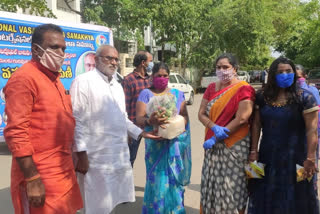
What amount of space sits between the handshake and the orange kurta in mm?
1281

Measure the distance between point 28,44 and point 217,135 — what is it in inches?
190

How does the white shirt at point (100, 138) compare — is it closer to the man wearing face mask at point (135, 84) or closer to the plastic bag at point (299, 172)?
the man wearing face mask at point (135, 84)

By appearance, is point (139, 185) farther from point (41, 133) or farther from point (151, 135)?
point (41, 133)

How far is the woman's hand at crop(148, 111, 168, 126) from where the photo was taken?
123 inches

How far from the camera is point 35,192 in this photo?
210 centimetres

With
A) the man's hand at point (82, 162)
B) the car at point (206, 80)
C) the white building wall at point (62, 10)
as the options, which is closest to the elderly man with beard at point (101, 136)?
the man's hand at point (82, 162)

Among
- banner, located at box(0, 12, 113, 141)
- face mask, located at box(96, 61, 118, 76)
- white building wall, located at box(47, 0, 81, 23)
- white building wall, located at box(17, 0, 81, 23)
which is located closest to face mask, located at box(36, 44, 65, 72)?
face mask, located at box(96, 61, 118, 76)

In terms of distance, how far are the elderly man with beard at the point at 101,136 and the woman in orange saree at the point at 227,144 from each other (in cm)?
82

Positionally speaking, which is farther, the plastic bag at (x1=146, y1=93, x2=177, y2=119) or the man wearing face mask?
the man wearing face mask

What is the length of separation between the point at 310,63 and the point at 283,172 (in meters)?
21.3

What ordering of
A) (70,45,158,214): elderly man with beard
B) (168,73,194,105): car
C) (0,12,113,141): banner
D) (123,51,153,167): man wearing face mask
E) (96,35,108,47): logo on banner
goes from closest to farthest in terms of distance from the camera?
Result: (70,45,158,214): elderly man with beard, (123,51,153,167): man wearing face mask, (0,12,113,141): banner, (96,35,108,47): logo on banner, (168,73,194,105): car

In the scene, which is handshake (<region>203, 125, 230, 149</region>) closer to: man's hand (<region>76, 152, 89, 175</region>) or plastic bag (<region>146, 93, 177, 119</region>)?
plastic bag (<region>146, 93, 177, 119</region>)

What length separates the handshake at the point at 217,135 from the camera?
9.91 feet

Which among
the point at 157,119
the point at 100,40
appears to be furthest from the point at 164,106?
the point at 100,40
